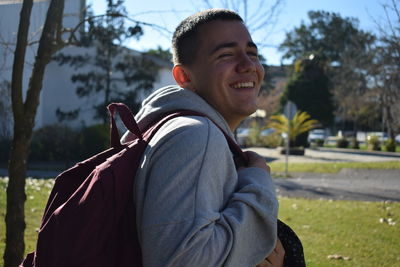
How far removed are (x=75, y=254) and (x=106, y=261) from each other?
10 cm

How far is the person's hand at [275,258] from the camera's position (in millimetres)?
1692

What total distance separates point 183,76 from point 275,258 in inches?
32.0

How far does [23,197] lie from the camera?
385 cm

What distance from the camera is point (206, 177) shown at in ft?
4.82

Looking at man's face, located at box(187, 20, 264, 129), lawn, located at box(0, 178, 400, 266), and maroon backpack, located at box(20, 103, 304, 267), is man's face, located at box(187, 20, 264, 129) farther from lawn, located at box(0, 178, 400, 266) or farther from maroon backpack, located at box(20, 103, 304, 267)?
lawn, located at box(0, 178, 400, 266)

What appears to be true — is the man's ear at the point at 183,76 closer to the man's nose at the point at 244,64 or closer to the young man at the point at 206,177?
the young man at the point at 206,177

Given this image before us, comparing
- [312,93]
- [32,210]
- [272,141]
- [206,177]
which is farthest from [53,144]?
[312,93]

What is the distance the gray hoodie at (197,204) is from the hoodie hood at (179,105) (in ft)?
0.49

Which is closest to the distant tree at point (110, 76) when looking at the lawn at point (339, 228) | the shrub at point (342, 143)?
the lawn at point (339, 228)

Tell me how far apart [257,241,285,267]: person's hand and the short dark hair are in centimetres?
81

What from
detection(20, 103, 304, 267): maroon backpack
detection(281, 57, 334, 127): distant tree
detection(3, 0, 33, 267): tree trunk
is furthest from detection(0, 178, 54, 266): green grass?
detection(281, 57, 334, 127): distant tree

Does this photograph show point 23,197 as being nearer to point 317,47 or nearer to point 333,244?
point 333,244

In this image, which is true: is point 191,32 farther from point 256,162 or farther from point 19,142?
point 19,142

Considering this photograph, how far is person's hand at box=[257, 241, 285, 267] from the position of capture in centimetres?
169
